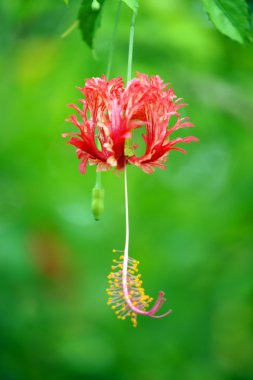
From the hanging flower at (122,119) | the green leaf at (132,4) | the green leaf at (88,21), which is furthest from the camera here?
the green leaf at (88,21)

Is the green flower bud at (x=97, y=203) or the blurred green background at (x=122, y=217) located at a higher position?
the blurred green background at (x=122, y=217)

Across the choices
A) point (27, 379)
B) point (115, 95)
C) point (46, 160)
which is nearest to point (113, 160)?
point (115, 95)

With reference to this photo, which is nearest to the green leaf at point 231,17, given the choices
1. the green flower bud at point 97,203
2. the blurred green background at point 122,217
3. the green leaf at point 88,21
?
the green leaf at point 88,21

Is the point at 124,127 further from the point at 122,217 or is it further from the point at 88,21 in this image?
the point at 122,217

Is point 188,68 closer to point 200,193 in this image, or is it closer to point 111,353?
point 200,193

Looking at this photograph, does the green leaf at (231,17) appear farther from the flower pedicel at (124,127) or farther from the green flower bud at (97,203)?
the green flower bud at (97,203)

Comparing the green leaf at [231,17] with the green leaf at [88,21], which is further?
the green leaf at [88,21]

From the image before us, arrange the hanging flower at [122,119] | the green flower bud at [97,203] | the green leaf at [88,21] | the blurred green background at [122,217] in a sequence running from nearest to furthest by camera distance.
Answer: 1. the hanging flower at [122,119]
2. the green flower bud at [97,203]
3. the green leaf at [88,21]
4. the blurred green background at [122,217]

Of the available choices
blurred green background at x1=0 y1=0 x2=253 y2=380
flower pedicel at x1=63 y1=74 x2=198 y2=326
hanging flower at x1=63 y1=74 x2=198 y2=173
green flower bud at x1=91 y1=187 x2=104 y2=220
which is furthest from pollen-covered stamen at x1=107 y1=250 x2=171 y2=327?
blurred green background at x1=0 y1=0 x2=253 y2=380
